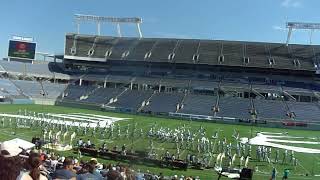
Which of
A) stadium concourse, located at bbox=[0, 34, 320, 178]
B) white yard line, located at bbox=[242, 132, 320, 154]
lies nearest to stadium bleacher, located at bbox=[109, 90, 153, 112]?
stadium concourse, located at bbox=[0, 34, 320, 178]

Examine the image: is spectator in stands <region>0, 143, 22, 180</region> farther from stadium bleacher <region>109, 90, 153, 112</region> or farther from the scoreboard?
the scoreboard

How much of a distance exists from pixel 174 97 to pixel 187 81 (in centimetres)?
546

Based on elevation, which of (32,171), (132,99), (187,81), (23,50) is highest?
(23,50)

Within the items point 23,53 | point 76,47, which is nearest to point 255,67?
point 76,47

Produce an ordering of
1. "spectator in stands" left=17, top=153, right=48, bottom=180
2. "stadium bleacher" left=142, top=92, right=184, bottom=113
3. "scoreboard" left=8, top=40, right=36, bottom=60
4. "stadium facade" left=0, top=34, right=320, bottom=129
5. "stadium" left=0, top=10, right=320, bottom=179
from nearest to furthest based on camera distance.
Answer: "spectator in stands" left=17, top=153, right=48, bottom=180
"stadium" left=0, top=10, right=320, bottom=179
"stadium facade" left=0, top=34, right=320, bottom=129
"stadium bleacher" left=142, top=92, right=184, bottom=113
"scoreboard" left=8, top=40, right=36, bottom=60

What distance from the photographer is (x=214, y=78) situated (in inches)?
2498

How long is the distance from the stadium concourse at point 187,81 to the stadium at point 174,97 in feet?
0.41

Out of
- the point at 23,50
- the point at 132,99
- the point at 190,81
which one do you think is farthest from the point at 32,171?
the point at 23,50

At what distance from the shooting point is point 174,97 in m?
57.1

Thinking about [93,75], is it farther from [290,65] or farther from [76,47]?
[290,65]

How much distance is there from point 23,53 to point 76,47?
303 inches

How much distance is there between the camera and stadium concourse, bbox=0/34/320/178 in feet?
170

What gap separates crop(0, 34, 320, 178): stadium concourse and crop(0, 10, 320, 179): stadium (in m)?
0.13

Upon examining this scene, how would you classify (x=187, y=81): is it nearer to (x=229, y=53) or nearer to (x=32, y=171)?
(x=229, y=53)
